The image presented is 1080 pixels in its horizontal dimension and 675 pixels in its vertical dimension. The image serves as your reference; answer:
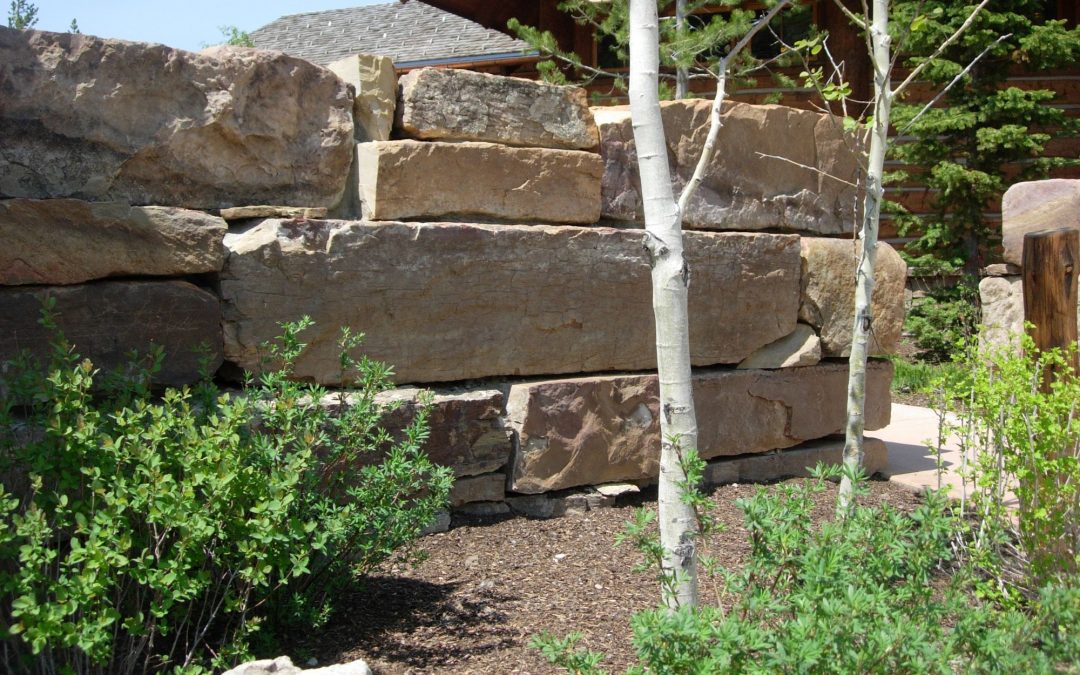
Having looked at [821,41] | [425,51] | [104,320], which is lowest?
[104,320]

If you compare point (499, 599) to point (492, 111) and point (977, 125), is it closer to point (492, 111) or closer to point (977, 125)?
point (492, 111)

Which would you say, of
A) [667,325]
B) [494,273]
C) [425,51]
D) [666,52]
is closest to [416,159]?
[494,273]

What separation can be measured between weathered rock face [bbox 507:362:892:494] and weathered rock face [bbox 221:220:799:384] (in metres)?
0.12

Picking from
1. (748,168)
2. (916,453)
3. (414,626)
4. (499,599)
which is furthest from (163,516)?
(916,453)

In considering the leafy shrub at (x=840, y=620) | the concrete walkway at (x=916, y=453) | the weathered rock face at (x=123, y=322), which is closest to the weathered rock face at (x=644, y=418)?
the concrete walkway at (x=916, y=453)

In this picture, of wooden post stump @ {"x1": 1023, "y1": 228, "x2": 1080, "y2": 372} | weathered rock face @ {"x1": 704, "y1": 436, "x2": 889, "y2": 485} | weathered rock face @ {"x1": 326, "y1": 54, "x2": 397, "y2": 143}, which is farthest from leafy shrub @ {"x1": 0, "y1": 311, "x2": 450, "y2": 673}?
wooden post stump @ {"x1": 1023, "y1": 228, "x2": 1080, "y2": 372}

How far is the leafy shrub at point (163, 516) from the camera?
2396mm

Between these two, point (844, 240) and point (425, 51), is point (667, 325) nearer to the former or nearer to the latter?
point (844, 240)

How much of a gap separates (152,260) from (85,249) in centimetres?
21

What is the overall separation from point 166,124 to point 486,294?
4.47ft

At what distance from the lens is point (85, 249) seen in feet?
10.3

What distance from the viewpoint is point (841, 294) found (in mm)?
5008

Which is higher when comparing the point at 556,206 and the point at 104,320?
the point at 556,206

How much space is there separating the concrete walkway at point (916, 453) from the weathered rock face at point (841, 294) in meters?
0.64
